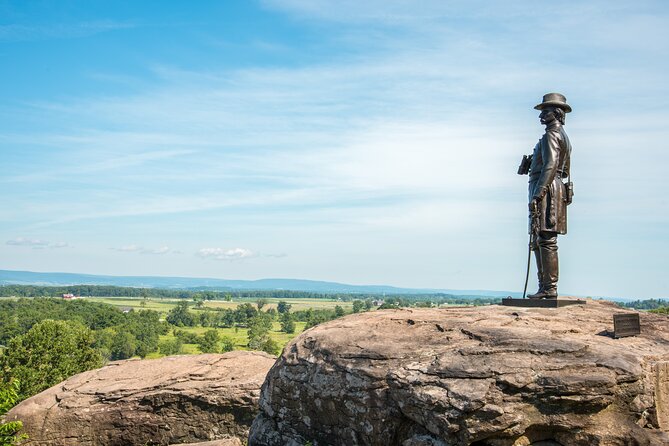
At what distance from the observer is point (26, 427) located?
18031mm

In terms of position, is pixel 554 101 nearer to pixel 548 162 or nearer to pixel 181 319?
pixel 548 162

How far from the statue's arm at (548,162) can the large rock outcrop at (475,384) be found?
9.66ft

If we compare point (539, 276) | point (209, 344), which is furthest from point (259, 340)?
point (539, 276)

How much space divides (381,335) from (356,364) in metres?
1.04

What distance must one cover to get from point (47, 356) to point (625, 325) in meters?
43.8

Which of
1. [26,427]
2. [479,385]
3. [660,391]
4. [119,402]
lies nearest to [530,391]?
[479,385]

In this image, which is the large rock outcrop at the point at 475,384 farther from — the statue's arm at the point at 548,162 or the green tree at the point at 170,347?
the green tree at the point at 170,347

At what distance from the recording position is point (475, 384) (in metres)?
10.3

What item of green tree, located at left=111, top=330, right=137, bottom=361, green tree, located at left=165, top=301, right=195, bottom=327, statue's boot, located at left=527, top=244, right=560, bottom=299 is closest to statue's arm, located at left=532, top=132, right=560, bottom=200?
statue's boot, located at left=527, top=244, right=560, bottom=299

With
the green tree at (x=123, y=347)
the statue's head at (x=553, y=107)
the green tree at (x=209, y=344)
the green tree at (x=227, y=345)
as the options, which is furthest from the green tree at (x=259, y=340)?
the statue's head at (x=553, y=107)

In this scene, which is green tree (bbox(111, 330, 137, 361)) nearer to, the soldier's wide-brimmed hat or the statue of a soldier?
the statue of a soldier

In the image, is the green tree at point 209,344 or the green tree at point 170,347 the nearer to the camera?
the green tree at point 209,344

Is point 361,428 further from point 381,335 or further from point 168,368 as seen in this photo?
point 168,368

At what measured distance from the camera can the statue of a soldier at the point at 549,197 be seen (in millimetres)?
14836
